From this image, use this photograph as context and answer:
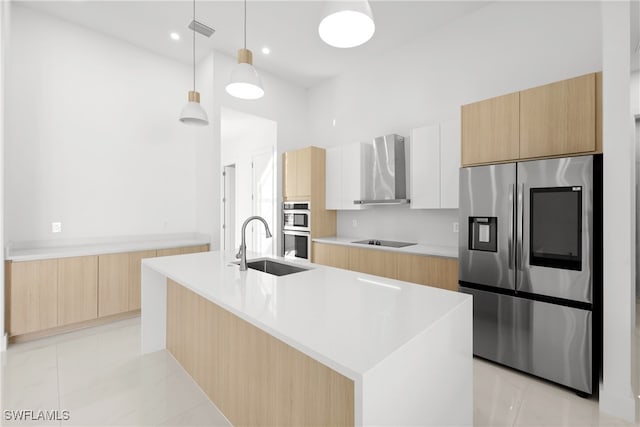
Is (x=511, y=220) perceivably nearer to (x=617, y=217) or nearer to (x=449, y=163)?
(x=617, y=217)

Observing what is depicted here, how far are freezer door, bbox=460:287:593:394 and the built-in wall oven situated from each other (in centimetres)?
237

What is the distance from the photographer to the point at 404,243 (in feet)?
12.2

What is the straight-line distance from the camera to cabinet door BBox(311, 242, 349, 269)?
378cm

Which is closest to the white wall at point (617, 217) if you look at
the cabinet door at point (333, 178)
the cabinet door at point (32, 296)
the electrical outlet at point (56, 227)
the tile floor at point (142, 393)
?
the tile floor at point (142, 393)

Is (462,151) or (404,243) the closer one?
(462,151)

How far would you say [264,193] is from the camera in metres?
5.34

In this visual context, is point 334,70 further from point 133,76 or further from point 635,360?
point 635,360

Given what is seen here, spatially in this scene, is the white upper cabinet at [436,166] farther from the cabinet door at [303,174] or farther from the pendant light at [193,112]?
the pendant light at [193,112]

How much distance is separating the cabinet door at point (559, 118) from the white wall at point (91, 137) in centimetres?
402

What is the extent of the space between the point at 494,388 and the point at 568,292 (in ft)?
2.75

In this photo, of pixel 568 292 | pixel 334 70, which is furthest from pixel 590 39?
pixel 334 70

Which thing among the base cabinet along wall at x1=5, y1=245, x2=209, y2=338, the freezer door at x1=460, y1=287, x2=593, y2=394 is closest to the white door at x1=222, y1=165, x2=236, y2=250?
the base cabinet along wall at x1=5, y1=245, x2=209, y2=338

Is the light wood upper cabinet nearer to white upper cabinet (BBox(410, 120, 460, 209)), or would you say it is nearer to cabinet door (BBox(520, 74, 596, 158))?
white upper cabinet (BBox(410, 120, 460, 209))

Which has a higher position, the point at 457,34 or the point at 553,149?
the point at 457,34
